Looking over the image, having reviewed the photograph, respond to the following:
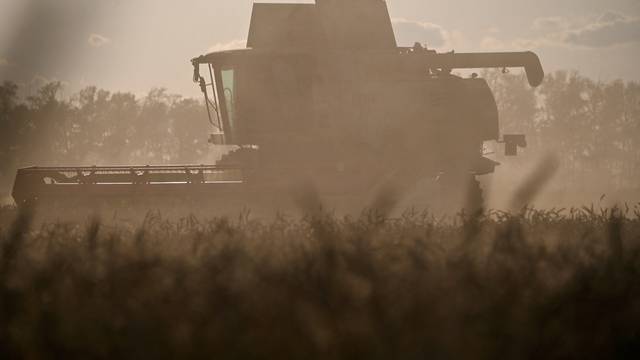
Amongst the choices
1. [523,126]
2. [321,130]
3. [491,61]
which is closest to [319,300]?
[321,130]

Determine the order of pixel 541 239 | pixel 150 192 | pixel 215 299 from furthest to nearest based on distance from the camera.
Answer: pixel 150 192 < pixel 541 239 < pixel 215 299

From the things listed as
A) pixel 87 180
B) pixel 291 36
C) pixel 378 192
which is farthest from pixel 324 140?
pixel 87 180

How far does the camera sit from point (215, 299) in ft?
13.6

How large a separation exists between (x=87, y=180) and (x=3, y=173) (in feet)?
117

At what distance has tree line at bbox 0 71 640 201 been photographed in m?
66.2

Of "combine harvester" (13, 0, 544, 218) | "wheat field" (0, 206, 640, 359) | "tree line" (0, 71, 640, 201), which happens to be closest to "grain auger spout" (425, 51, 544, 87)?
"combine harvester" (13, 0, 544, 218)

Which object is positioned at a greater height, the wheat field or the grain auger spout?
the grain auger spout

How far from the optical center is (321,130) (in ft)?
47.4

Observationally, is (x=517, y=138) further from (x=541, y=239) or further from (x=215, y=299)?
(x=215, y=299)

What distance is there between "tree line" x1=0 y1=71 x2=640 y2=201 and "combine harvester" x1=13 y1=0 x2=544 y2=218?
4727 centimetres

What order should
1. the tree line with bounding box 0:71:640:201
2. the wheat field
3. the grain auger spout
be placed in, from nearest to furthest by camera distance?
the wheat field
the grain auger spout
the tree line with bounding box 0:71:640:201

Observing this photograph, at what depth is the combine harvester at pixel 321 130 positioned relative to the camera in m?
13.3

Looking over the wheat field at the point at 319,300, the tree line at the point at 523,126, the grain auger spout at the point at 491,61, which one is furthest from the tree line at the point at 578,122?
the wheat field at the point at 319,300

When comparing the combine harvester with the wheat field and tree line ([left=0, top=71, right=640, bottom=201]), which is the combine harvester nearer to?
the wheat field
